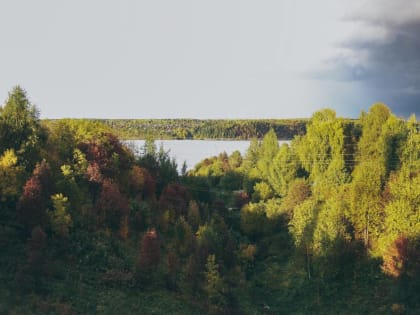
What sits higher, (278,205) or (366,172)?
(366,172)

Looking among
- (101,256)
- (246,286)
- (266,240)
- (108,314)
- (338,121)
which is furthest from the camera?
A: (338,121)

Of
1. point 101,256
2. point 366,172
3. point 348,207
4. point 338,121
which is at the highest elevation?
point 338,121

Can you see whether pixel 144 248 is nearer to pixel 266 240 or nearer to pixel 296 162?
pixel 266 240

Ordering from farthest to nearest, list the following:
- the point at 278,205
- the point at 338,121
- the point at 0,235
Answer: the point at 338,121 → the point at 278,205 → the point at 0,235

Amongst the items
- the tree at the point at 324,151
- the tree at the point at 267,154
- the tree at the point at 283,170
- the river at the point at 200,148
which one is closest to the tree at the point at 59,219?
the tree at the point at 324,151

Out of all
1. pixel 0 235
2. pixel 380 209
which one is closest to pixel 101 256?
pixel 0 235

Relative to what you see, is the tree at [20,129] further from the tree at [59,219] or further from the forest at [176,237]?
the tree at [59,219]

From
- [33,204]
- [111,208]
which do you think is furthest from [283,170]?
[33,204]
